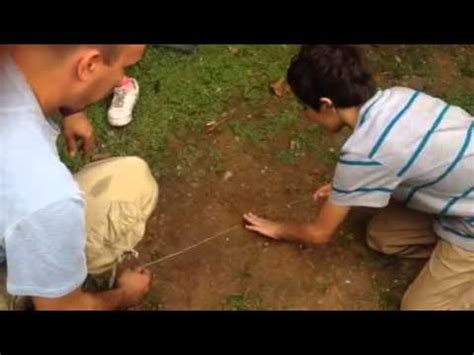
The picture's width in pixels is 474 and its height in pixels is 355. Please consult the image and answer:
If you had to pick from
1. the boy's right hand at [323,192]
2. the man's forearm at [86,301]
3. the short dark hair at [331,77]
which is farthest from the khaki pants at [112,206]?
the boy's right hand at [323,192]

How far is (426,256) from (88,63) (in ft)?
4.67

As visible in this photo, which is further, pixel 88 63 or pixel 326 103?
pixel 326 103

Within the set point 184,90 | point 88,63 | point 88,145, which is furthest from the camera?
point 184,90

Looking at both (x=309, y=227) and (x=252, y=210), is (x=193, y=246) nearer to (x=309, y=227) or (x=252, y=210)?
(x=252, y=210)

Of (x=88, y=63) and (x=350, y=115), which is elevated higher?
(x=88, y=63)

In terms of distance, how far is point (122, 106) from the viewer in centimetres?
301

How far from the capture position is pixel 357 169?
7.24 ft

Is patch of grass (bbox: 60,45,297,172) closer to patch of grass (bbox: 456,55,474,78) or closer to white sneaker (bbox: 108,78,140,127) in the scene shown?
white sneaker (bbox: 108,78,140,127)

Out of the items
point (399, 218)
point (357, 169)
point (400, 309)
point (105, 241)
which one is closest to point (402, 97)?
point (357, 169)

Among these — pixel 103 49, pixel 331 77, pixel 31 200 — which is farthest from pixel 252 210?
pixel 31 200

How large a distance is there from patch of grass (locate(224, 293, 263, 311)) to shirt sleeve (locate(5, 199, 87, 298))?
2.62 feet

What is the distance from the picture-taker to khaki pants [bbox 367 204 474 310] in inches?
95.7

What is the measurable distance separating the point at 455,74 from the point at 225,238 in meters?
1.23

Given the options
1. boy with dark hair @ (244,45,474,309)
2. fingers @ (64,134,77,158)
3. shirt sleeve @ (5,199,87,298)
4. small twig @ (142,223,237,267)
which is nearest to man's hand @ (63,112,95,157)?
fingers @ (64,134,77,158)
